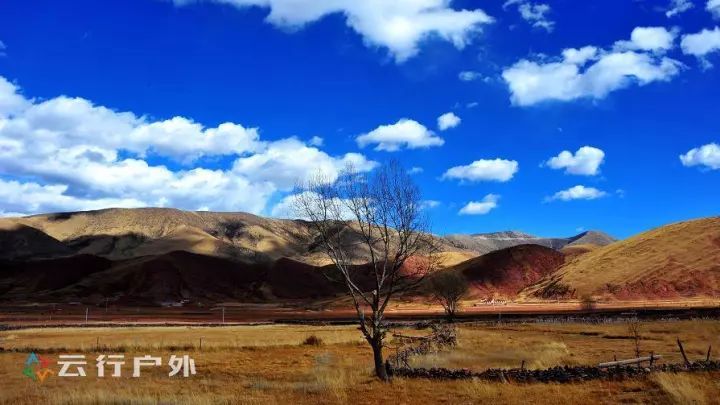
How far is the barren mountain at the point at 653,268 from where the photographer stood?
9188 centimetres

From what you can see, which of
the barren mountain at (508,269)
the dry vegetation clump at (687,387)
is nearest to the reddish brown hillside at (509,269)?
the barren mountain at (508,269)

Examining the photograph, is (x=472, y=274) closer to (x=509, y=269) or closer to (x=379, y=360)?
(x=509, y=269)

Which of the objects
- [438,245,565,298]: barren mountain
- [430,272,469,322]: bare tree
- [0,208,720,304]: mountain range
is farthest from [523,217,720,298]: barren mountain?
[430,272,469,322]: bare tree

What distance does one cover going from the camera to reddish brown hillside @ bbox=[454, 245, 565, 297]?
12325 centimetres

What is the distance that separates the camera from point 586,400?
16.4m

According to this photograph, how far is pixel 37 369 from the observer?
2639 centimetres

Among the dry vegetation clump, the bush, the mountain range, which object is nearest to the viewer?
the dry vegetation clump

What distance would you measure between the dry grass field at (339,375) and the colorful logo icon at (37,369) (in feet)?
1.42

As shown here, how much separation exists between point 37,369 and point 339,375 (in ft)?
46.8

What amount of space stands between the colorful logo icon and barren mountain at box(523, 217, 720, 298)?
8585cm

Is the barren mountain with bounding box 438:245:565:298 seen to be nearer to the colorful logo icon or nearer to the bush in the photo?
the bush

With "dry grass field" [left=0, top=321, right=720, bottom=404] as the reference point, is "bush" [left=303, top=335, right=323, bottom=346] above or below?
below

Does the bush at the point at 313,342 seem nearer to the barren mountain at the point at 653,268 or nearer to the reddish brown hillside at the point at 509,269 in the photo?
the barren mountain at the point at 653,268

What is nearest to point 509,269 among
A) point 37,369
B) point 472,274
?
point 472,274
